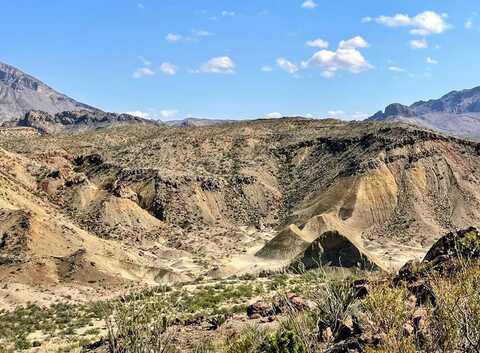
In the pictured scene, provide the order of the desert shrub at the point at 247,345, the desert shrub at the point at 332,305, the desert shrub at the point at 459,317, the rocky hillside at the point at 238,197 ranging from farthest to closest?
1. the rocky hillside at the point at 238,197
2. the desert shrub at the point at 332,305
3. the desert shrub at the point at 247,345
4. the desert shrub at the point at 459,317

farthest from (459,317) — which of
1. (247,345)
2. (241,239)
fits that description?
(241,239)

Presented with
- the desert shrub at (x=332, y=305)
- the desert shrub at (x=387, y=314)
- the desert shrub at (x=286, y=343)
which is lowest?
the desert shrub at (x=286, y=343)

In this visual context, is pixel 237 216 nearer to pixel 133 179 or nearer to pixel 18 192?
pixel 133 179

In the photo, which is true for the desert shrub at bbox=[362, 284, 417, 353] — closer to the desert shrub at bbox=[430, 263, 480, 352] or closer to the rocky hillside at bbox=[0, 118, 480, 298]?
the desert shrub at bbox=[430, 263, 480, 352]

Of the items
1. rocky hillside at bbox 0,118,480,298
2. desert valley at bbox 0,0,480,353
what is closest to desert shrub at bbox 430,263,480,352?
desert valley at bbox 0,0,480,353

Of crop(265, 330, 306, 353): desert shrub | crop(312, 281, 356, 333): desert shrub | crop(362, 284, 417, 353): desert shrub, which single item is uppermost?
crop(362, 284, 417, 353): desert shrub

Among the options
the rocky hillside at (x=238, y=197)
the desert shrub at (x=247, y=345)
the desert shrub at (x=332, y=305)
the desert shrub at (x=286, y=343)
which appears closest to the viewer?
the desert shrub at (x=247, y=345)

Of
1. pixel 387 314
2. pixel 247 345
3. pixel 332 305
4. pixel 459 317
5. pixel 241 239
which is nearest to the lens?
pixel 459 317

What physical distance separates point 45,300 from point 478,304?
121ft

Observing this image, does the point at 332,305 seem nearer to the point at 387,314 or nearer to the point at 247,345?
the point at 247,345

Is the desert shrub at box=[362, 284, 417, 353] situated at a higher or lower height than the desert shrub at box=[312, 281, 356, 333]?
higher

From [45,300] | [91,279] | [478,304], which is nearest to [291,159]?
[91,279]

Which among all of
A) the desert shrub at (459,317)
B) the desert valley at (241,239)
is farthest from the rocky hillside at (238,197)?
the desert shrub at (459,317)

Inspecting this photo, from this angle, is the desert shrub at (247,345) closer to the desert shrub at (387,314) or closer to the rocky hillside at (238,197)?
the desert shrub at (387,314)
